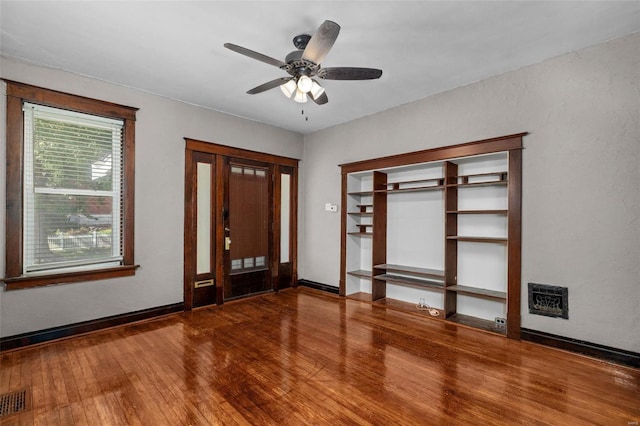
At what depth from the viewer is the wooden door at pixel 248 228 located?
485cm

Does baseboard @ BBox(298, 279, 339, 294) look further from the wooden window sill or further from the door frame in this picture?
the wooden window sill

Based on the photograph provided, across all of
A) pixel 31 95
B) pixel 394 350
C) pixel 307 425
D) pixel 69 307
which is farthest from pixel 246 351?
pixel 31 95

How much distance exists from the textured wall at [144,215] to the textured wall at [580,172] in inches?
Result: 153

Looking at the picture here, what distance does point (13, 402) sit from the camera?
2170 millimetres

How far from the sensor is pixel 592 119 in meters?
2.92

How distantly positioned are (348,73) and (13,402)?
3.64 metres

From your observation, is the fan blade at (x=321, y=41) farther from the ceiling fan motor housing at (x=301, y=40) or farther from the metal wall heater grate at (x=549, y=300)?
the metal wall heater grate at (x=549, y=300)

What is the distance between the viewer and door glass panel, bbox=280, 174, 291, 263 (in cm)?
561

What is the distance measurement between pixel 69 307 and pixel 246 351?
214 centimetres

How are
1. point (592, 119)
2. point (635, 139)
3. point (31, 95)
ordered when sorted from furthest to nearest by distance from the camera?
point (31, 95) < point (592, 119) < point (635, 139)

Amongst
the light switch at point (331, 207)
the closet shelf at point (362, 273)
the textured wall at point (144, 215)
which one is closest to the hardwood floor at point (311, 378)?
the textured wall at point (144, 215)

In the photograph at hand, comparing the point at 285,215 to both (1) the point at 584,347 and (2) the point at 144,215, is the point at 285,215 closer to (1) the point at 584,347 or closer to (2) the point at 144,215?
(2) the point at 144,215

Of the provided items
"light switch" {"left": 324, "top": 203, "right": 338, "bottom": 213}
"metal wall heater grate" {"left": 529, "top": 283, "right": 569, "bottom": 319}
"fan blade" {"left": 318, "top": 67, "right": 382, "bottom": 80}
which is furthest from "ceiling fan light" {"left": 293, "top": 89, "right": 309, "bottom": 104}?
"metal wall heater grate" {"left": 529, "top": 283, "right": 569, "bottom": 319}

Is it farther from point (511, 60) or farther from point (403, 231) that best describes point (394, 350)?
point (511, 60)
